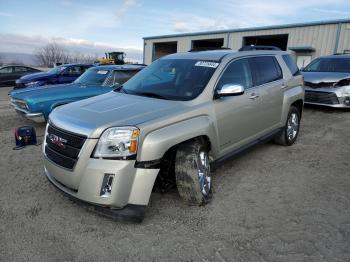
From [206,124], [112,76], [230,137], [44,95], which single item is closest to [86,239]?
[206,124]

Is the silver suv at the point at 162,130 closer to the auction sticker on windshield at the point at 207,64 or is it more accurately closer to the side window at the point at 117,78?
the auction sticker on windshield at the point at 207,64

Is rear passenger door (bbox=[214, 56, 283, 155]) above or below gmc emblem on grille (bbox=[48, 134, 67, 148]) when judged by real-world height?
above

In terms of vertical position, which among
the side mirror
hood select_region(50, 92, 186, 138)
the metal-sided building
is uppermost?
the metal-sided building

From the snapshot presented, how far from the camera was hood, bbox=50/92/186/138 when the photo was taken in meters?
2.88

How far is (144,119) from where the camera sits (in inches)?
116

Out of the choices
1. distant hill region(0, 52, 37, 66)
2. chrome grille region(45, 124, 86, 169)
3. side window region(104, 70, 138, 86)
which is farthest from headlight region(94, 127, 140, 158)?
distant hill region(0, 52, 37, 66)

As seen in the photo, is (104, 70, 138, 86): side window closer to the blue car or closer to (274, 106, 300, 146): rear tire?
the blue car

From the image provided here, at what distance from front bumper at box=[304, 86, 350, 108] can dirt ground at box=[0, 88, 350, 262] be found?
5.05 metres

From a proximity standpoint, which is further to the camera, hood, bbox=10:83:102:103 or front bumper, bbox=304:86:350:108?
front bumper, bbox=304:86:350:108

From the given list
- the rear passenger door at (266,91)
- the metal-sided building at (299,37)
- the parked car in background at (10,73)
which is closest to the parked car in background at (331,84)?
the rear passenger door at (266,91)

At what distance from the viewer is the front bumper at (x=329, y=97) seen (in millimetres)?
8953

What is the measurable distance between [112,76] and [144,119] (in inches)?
186

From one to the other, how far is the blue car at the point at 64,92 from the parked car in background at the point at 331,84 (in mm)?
5615

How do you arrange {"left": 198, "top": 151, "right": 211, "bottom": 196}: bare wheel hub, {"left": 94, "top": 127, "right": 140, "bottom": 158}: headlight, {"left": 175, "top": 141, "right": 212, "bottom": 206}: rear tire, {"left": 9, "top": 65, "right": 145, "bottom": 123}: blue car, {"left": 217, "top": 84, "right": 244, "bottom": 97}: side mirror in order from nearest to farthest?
{"left": 94, "top": 127, "right": 140, "bottom": 158}: headlight, {"left": 175, "top": 141, "right": 212, "bottom": 206}: rear tire, {"left": 198, "top": 151, "right": 211, "bottom": 196}: bare wheel hub, {"left": 217, "top": 84, "right": 244, "bottom": 97}: side mirror, {"left": 9, "top": 65, "right": 145, "bottom": 123}: blue car
